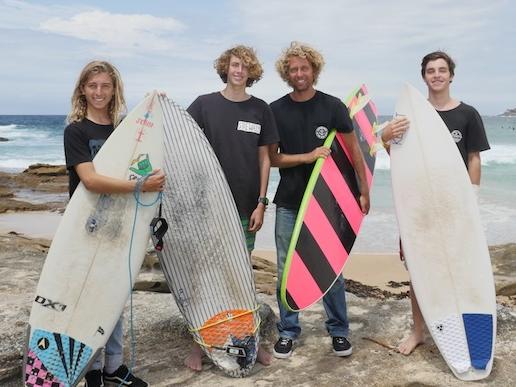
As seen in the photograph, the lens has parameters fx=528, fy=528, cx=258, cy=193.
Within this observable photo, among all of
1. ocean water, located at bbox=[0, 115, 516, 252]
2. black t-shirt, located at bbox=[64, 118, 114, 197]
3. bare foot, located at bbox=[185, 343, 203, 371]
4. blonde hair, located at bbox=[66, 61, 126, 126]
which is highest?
blonde hair, located at bbox=[66, 61, 126, 126]

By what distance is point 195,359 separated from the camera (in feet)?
10.5

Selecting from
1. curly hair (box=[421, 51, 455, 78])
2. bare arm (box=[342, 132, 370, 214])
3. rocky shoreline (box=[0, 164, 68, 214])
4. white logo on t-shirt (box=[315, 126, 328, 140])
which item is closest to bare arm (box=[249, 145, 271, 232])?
white logo on t-shirt (box=[315, 126, 328, 140])

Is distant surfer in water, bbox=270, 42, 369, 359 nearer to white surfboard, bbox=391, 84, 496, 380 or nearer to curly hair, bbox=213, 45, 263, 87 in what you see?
curly hair, bbox=213, 45, 263, 87

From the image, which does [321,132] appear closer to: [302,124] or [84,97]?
[302,124]

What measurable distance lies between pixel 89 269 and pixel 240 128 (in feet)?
3.72

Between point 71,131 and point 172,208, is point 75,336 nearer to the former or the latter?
point 172,208

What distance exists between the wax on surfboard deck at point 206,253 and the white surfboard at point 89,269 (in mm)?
246

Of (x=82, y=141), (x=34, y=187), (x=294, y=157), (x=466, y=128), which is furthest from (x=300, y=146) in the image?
(x=34, y=187)

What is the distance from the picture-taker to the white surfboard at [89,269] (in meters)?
2.75

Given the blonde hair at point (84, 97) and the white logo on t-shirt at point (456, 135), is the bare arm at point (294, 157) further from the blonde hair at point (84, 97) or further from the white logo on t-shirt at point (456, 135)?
the blonde hair at point (84, 97)

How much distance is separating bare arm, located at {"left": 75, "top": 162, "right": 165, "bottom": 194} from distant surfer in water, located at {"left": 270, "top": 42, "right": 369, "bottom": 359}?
763 millimetres

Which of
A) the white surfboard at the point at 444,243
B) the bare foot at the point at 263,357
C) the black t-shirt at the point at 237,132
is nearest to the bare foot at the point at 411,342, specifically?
the white surfboard at the point at 444,243

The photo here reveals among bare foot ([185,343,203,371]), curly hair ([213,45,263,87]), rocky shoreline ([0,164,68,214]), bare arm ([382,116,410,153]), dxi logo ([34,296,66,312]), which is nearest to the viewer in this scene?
dxi logo ([34,296,66,312])

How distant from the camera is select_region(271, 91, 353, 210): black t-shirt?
3170 millimetres
